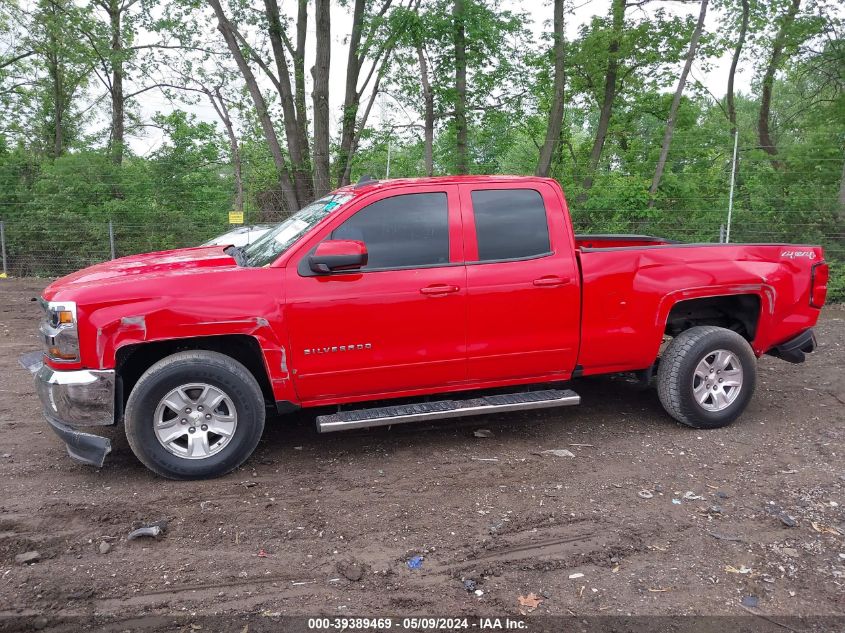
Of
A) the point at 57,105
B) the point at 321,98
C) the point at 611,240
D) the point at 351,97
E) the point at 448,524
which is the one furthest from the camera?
the point at 57,105

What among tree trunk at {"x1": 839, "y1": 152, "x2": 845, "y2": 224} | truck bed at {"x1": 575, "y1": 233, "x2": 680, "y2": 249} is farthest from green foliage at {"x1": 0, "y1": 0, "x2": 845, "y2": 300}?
truck bed at {"x1": 575, "y1": 233, "x2": 680, "y2": 249}

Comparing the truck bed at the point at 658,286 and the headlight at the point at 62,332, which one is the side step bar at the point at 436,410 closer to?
the truck bed at the point at 658,286

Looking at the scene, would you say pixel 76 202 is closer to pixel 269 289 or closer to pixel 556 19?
pixel 556 19

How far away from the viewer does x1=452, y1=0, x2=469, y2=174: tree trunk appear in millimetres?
13633

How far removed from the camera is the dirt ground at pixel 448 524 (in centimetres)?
295

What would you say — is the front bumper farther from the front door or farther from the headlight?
the front door

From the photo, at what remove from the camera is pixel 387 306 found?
172 inches

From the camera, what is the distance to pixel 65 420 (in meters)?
4.05

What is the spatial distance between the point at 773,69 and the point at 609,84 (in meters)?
5.07

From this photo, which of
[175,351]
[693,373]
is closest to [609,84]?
[693,373]

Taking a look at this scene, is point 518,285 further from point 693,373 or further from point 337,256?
point 693,373

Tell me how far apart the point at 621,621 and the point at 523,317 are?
2309 millimetres

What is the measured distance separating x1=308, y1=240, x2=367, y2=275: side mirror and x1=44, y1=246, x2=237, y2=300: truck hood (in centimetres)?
64

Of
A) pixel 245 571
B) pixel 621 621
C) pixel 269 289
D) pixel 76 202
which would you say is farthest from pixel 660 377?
pixel 76 202
